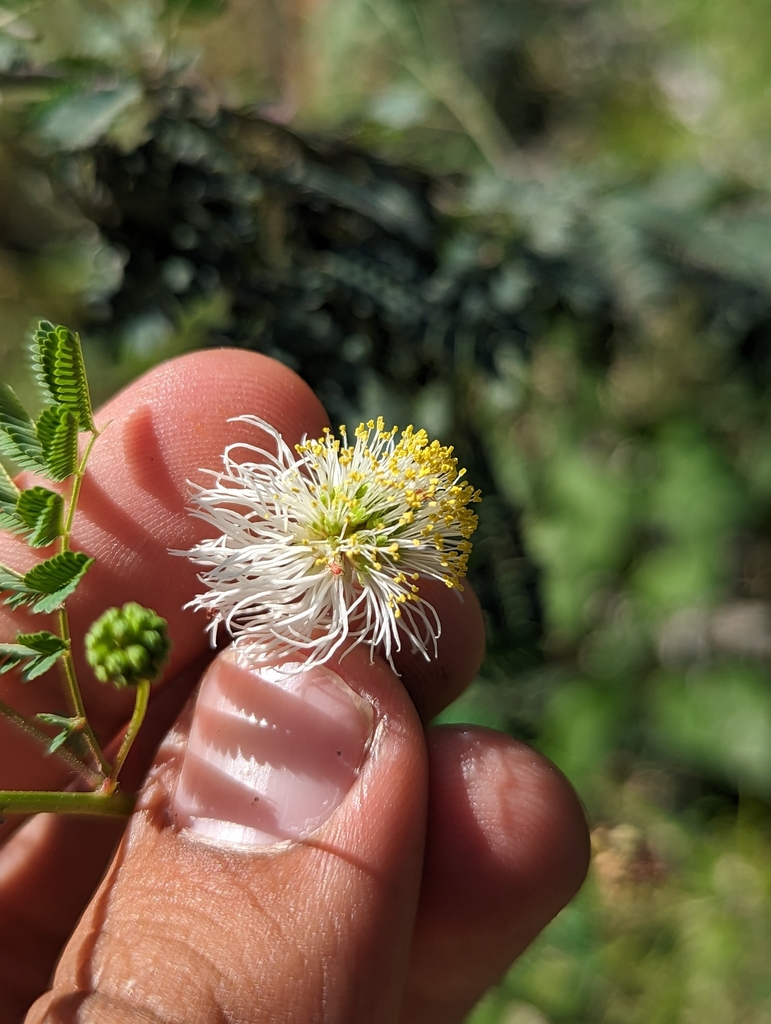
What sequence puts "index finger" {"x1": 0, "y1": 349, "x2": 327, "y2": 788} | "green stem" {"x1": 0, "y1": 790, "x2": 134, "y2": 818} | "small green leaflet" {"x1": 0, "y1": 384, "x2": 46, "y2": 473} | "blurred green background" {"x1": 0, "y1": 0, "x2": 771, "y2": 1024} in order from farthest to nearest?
"blurred green background" {"x1": 0, "y1": 0, "x2": 771, "y2": 1024} → "index finger" {"x1": 0, "y1": 349, "x2": 327, "y2": 788} → "small green leaflet" {"x1": 0, "y1": 384, "x2": 46, "y2": 473} → "green stem" {"x1": 0, "y1": 790, "x2": 134, "y2": 818}

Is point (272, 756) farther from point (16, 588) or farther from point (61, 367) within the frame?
point (61, 367)

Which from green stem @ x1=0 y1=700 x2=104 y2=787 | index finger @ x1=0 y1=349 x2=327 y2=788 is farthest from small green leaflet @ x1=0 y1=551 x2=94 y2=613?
index finger @ x1=0 y1=349 x2=327 y2=788

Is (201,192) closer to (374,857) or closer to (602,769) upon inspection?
(374,857)

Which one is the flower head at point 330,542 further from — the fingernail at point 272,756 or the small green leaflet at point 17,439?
the small green leaflet at point 17,439

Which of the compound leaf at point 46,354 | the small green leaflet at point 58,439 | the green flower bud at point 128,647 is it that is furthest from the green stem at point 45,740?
the compound leaf at point 46,354

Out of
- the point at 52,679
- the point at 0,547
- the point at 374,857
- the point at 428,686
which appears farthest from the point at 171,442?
the point at 374,857

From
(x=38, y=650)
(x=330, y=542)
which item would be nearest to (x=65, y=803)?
(x=38, y=650)

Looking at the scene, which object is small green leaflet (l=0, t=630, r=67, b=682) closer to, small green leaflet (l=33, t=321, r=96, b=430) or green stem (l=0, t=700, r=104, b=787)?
green stem (l=0, t=700, r=104, b=787)
